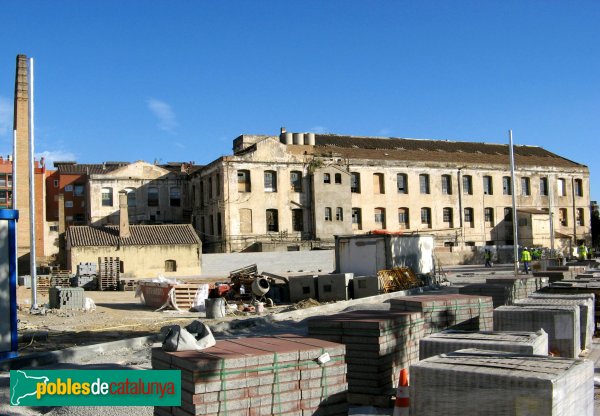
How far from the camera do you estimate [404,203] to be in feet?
172

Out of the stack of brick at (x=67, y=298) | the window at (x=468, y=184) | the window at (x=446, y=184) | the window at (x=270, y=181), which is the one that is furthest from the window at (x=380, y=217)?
the stack of brick at (x=67, y=298)

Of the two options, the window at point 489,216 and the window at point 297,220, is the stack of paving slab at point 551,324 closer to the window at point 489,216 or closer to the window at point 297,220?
the window at point 297,220

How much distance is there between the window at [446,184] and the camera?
5419 cm

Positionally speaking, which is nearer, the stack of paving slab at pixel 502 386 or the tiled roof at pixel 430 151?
the stack of paving slab at pixel 502 386

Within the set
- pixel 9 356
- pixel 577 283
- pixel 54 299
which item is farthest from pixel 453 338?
pixel 54 299

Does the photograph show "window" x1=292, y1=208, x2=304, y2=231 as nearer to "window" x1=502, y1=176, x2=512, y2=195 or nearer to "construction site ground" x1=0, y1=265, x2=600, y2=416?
"window" x1=502, y1=176, x2=512, y2=195

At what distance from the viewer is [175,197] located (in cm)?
5384

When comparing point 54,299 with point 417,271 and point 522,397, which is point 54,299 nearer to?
point 417,271

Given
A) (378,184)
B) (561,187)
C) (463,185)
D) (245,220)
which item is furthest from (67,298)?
(561,187)

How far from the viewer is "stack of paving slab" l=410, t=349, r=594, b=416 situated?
5281 millimetres

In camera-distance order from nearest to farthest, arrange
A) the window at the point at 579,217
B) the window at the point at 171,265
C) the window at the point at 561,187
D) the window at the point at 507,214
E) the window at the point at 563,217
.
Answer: the window at the point at 171,265, the window at the point at 507,214, the window at the point at 563,217, the window at the point at 561,187, the window at the point at 579,217

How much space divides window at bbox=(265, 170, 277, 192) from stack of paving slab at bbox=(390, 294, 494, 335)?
3699cm

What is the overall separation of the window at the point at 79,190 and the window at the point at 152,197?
13687 millimetres

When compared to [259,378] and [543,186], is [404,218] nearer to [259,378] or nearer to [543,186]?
[543,186]
